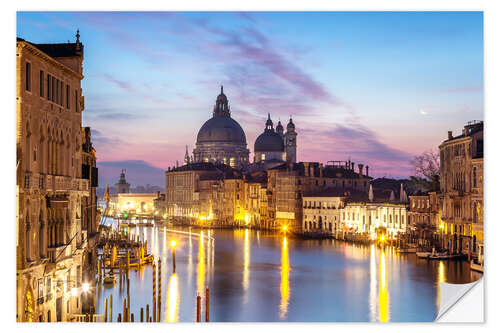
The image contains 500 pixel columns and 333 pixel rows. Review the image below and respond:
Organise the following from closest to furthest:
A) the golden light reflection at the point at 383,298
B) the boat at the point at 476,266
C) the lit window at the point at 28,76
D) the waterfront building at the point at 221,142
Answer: the lit window at the point at 28,76
the golden light reflection at the point at 383,298
the boat at the point at 476,266
the waterfront building at the point at 221,142

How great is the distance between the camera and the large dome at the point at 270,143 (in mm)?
54531

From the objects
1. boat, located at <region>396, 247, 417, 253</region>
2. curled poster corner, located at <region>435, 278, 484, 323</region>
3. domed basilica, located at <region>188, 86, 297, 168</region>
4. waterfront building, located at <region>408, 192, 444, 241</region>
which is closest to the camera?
curled poster corner, located at <region>435, 278, 484, 323</region>

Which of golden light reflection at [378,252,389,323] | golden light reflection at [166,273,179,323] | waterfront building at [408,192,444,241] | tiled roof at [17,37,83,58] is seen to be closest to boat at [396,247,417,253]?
waterfront building at [408,192,444,241]

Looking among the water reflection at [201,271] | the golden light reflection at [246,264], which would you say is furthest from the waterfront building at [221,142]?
the water reflection at [201,271]

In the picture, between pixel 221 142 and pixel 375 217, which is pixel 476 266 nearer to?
pixel 375 217

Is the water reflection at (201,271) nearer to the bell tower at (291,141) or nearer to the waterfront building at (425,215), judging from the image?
the waterfront building at (425,215)

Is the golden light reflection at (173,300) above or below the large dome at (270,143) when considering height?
below

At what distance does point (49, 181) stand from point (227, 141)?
164ft

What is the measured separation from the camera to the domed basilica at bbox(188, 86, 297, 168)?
55.3 m

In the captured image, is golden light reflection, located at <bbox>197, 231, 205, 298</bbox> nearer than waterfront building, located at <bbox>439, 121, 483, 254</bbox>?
No

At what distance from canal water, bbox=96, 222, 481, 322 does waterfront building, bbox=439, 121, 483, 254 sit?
0.73 m

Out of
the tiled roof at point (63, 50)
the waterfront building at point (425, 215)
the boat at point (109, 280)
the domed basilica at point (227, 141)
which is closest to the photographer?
the tiled roof at point (63, 50)

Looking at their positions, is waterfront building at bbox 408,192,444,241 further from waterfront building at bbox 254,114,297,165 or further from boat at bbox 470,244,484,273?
waterfront building at bbox 254,114,297,165

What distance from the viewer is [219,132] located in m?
58.4
